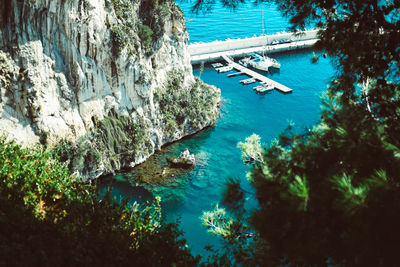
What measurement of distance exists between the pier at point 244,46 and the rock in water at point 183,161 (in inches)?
1006

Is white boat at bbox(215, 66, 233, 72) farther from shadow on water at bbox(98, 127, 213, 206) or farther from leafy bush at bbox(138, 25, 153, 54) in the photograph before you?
shadow on water at bbox(98, 127, 213, 206)

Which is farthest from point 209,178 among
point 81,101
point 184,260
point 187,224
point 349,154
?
point 349,154

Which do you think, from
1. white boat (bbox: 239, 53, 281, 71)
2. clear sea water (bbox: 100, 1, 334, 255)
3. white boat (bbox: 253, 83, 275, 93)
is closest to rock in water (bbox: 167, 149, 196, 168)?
Result: clear sea water (bbox: 100, 1, 334, 255)

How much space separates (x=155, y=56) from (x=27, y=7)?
40.1 feet

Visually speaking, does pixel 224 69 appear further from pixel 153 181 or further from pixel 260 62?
pixel 153 181

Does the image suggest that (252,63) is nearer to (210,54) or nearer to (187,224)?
(210,54)

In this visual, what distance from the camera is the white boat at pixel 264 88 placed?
40.5 metres

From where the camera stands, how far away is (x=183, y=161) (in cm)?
2550

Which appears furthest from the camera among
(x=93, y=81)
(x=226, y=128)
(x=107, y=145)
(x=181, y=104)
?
(x=226, y=128)

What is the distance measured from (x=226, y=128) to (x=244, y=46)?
26065mm

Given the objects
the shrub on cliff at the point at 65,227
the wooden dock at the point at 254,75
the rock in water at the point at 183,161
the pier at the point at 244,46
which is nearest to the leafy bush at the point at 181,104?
→ the rock in water at the point at 183,161

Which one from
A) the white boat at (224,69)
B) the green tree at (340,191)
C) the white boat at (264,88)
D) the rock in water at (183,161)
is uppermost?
the green tree at (340,191)

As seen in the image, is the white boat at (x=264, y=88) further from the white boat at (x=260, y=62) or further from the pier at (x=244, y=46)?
the pier at (x=244, y=46)

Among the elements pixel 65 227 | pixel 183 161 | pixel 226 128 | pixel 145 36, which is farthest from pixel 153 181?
pixel 65 227
